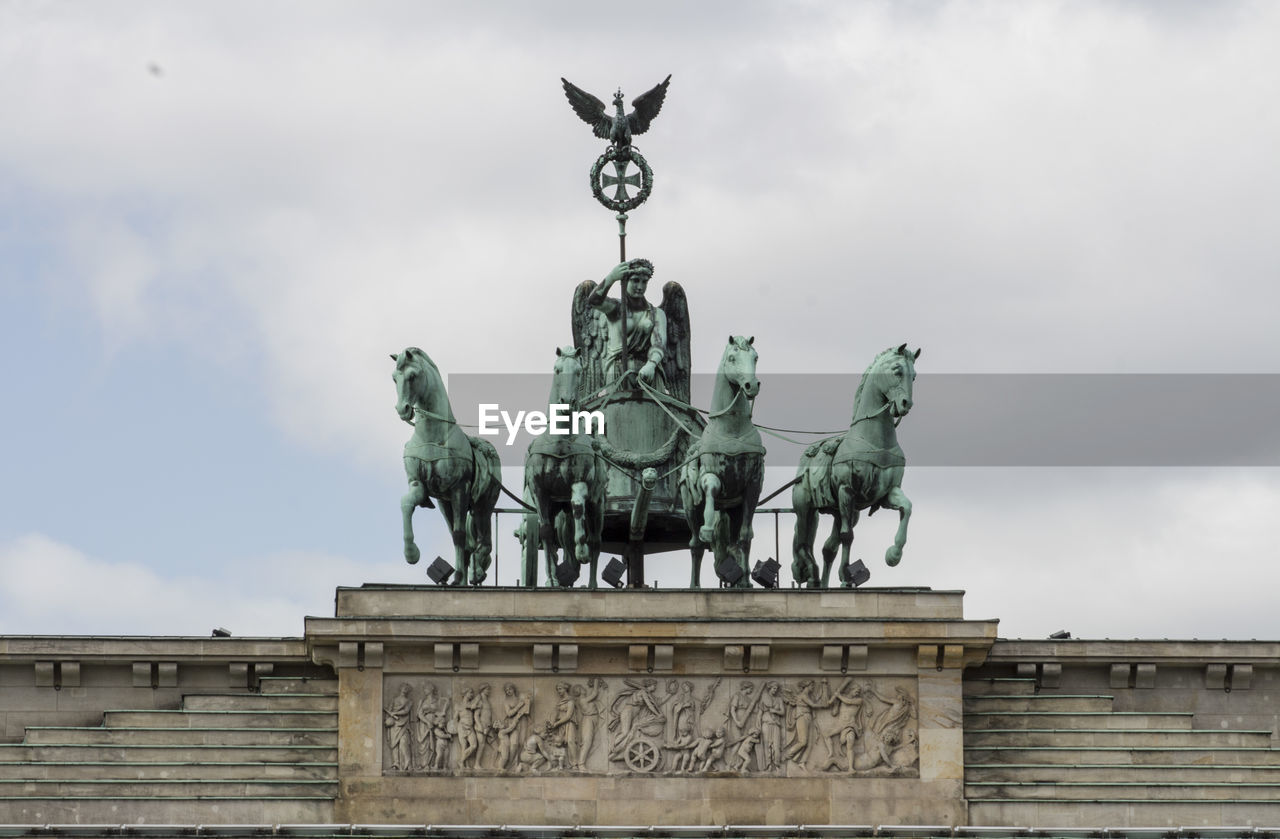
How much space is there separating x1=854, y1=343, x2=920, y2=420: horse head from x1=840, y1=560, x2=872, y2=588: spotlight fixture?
207 centimetres

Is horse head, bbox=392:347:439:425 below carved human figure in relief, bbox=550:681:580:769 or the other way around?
the other way around

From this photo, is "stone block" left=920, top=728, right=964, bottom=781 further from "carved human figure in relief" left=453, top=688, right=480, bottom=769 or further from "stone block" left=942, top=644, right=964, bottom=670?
"carved human figure in relief" left=453, top=688, right=480, bottom=769

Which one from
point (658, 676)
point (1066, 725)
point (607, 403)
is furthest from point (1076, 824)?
point (607, 403)

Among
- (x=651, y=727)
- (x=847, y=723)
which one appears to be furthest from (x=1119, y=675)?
(x=651, y=727)

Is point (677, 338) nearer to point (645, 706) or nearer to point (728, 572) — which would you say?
point (728, 572)

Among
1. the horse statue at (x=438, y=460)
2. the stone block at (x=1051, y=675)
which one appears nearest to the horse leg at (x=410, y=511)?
the horse statue at (x=438, y=460)

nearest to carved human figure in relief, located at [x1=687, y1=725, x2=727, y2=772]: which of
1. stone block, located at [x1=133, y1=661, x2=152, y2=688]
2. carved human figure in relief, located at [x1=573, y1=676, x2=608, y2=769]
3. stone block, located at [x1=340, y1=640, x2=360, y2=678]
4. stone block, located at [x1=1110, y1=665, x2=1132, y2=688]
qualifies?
carved human figure in relief, located at [x1=573, y1=676, x2=608, y2=769]

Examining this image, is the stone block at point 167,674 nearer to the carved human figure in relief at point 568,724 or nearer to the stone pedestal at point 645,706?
the stone pedestal at point 645,706

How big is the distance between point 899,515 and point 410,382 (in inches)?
269

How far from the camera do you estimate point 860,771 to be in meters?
58.8

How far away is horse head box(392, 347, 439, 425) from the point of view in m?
59.4

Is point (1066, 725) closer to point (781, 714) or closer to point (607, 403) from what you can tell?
point (781, 714)

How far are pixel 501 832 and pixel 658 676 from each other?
3201mm

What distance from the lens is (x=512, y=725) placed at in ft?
193
